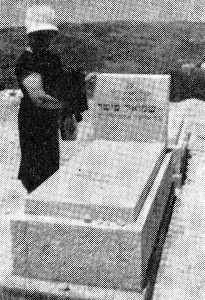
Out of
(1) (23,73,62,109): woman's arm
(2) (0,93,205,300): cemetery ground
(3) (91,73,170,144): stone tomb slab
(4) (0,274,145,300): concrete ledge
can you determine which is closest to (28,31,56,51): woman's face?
(1) (23,73,62,109): woman's arm

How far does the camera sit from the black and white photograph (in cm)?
290

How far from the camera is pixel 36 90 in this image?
362cm

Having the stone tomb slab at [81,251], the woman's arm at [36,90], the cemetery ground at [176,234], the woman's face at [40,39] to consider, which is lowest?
the cemetery ground at [176,234]

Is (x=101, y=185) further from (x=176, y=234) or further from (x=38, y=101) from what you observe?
(x=176, y=234)

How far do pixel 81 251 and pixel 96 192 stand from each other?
0.47m

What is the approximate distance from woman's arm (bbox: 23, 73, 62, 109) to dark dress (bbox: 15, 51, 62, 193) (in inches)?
2.6

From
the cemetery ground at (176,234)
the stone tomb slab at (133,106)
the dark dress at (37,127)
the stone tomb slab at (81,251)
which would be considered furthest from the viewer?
the stone tomb slab at (133,106)

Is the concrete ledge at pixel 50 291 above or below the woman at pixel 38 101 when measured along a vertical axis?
below

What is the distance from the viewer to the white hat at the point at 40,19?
359cm

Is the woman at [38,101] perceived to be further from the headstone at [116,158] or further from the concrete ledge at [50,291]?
the concrete ledge at [50,291]

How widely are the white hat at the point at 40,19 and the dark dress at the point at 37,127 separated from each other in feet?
0.77

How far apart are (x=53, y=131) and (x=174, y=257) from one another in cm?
154

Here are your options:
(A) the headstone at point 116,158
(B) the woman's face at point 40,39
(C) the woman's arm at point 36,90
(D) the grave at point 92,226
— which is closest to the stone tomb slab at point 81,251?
(D) the grave at point 92,226

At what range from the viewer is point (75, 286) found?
9.59ft
